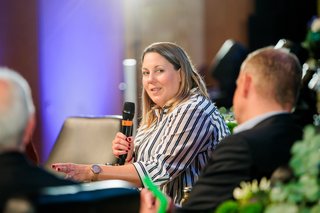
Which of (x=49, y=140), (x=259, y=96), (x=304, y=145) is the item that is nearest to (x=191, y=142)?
(x=259, y=96)

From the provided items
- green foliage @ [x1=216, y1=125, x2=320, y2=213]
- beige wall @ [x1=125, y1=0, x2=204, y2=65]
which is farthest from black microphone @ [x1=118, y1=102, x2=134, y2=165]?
beige wall @ [x1=125, y1=0, x2=204, y2=65]

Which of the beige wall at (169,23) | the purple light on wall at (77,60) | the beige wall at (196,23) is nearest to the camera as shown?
the purple light on wall at (77,60)

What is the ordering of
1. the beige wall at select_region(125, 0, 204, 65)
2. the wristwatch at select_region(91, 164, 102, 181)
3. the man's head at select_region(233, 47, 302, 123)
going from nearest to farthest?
the man's head at select_region(233, 47, 302, 123), the wristwatch at select_region(91, 164, 102, 181), the beige wall at select_region(125, 0, 204, 65)

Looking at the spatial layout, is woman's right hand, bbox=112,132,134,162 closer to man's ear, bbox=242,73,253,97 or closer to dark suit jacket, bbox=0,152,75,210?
man's ear, bbox=242,73,253,97

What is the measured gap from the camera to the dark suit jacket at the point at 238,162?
274 centimetres

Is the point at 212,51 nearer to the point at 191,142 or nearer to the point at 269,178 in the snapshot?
the point at 191,142

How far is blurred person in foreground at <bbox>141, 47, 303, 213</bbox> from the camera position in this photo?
274 cm

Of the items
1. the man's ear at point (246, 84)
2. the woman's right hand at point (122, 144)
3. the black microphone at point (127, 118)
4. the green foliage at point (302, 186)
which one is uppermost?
the man's ear at point (246, 84)

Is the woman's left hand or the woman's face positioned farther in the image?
the woman's face

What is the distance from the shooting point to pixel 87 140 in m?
4.86

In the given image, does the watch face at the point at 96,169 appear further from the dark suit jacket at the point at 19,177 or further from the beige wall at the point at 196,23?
the beige wall at the point at 196,23

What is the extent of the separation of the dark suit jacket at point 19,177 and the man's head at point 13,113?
0.16 feet

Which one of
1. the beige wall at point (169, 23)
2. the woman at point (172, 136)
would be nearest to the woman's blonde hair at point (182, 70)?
the woman at point (172, 136)

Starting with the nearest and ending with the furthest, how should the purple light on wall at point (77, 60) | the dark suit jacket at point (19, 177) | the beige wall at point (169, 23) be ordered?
the dark suit jacket at point (19, 177) < the purple light on wall at point (77, 60) < the beige wall at point (169, 23)
